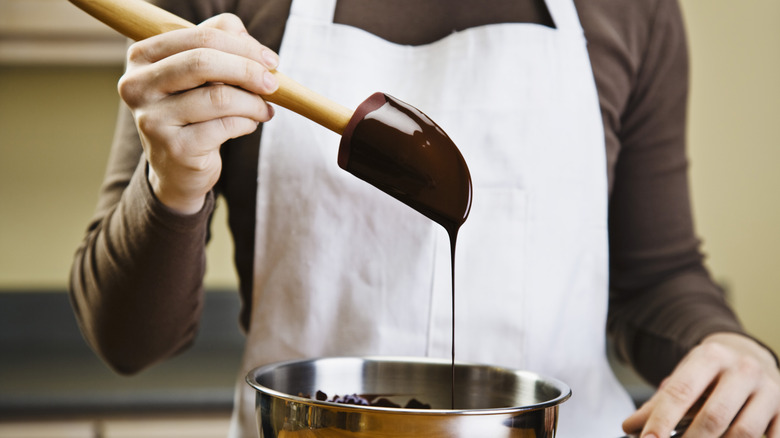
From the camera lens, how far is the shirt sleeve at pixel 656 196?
2.94 ft

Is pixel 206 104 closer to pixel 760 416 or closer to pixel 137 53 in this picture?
pixel 137 53

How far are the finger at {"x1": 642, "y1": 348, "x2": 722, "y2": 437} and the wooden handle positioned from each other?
1.10 ft

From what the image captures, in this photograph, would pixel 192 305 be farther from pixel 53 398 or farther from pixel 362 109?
pixel 53 398

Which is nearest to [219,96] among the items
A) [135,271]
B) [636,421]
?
[135,271]

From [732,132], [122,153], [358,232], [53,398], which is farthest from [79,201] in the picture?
[732,132]

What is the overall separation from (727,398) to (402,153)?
350mm

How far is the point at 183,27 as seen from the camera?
0.54m

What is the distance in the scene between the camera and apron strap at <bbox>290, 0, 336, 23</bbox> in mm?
791

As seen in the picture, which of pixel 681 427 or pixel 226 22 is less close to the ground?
pixel 226 22

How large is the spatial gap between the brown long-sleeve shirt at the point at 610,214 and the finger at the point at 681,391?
0.51ft

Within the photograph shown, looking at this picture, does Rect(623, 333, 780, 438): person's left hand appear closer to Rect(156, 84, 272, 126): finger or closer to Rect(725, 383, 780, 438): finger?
Rect(725, 383, 780, 438): finger

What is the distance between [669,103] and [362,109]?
54 centimetres

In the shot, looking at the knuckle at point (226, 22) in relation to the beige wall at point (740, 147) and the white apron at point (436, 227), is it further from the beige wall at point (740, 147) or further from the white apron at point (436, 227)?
the beige wall at point (740, 147)

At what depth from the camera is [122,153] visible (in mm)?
777
